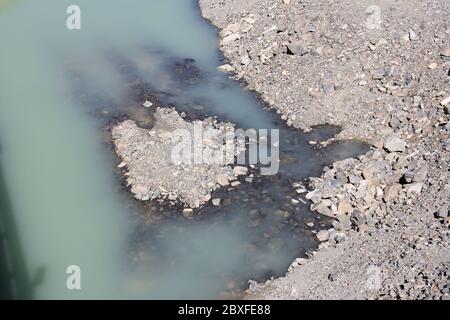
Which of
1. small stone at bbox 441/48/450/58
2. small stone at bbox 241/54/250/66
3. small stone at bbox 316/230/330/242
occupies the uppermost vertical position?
small stone at bbox 441/48/450/58

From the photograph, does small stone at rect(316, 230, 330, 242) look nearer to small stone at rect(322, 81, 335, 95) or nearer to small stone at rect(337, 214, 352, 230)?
small stone at rect(337, 214, 352, 230)

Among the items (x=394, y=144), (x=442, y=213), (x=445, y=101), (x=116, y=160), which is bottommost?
Result: (x=442, y=213)

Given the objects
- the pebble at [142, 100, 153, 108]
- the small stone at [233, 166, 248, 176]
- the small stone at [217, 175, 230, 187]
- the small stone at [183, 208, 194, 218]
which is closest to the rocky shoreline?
the small stone at [233, 166, 248, 176]

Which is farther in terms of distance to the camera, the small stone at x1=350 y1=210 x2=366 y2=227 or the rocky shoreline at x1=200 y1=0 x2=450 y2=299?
the small stone at x1=350 y1=210 x2=366 y2=227

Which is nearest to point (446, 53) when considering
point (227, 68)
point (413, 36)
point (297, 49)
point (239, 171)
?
point (413, 36)

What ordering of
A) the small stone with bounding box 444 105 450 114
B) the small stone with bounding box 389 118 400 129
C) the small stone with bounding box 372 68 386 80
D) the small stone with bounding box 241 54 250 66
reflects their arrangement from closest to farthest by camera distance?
the small stone with bounding box 444 105 450 114
the small stone with bounding box 389 118 400 129
the small stone with bounding box 372 68 386 80
the small stone with bounding box 241 54 250 66

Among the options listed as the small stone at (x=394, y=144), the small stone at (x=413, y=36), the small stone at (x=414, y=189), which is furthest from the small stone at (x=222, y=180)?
the small stone at (x=413, y=36)

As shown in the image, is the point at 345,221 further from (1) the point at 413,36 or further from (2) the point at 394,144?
(1) the point at 413,36

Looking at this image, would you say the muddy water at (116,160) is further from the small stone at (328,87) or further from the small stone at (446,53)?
the small stone at (446,53)
